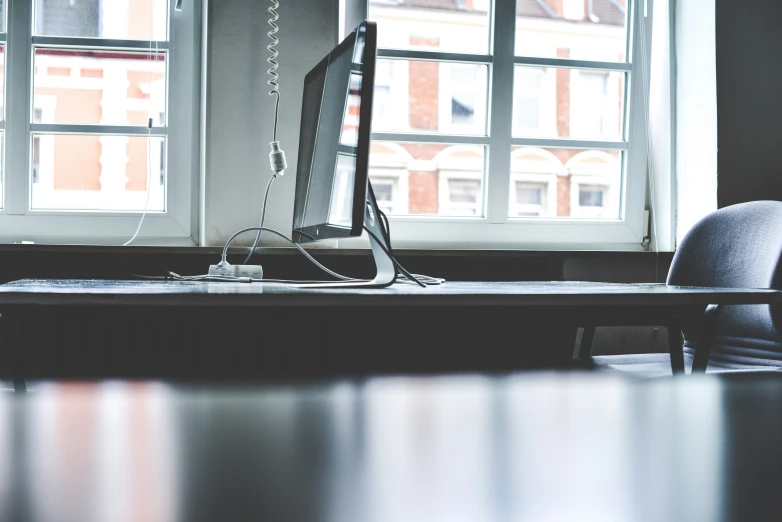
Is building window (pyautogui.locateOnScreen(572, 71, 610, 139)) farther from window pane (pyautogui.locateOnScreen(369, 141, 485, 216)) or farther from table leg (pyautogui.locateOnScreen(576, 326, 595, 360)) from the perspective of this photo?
table leg (pyautogui.locateOnScreen(576, 326, 595, 360))

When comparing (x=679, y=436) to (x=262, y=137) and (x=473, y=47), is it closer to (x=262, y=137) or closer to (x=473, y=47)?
(x=262, y=137)

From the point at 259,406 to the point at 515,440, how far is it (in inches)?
3.7

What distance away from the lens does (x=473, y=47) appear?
2580 mm

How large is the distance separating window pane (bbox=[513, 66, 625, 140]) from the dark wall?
395mm

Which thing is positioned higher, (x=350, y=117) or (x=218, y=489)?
(x=350, y=117)

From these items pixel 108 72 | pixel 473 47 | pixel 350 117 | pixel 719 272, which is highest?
pixel 473 47

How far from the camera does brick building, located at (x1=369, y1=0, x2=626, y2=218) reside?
99.7 inches

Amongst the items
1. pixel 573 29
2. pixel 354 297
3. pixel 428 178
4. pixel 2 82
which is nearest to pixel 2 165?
pixel 2 82

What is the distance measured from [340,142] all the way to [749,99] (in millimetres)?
1832

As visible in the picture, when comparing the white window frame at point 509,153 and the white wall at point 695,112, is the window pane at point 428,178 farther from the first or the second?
the white wall at point 695,112

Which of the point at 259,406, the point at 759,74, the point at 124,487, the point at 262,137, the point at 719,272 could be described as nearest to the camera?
the point at 124,487

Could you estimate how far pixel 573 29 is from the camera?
268cm

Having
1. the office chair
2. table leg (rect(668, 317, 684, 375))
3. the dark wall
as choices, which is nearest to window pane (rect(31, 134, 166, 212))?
the office chair

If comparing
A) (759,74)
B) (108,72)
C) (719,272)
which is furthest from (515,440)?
(759,74)
